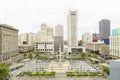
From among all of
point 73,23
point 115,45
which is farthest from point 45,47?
point 115,45

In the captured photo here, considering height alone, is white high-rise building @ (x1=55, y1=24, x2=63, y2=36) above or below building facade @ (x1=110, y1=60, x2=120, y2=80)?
above

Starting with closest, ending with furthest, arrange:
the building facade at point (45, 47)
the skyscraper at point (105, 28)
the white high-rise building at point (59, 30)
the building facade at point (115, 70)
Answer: the building facade at point (115, 70)
the building facade at point (45, 47)
the white high-rise building at point (59, 30)
the skyscraper at point (105, 28)

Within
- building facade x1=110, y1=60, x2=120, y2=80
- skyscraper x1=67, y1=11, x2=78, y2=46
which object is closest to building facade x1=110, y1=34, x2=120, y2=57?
skyscraper x1=67, y1=11, x2=78, y2=46

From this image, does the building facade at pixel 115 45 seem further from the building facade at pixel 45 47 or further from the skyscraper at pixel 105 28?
the skyscraper at pixel 105 28

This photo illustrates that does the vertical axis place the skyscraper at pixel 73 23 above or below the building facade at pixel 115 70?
above

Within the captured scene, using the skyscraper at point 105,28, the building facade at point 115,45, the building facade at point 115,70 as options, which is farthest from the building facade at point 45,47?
the building facade at point 115,70

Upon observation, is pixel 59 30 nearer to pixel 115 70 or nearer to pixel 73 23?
pixel 73 23

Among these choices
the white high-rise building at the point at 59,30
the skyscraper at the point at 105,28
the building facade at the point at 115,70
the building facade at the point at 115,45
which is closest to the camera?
the building facade at the point at 115,70

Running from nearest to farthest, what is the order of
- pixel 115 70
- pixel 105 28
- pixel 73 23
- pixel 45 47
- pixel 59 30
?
pixel 115 70 < pixel 73 23 < pixel 45 47 < pixel 59 30 < pixel 105 28

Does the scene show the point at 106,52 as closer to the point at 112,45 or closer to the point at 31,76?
the point at 112,45

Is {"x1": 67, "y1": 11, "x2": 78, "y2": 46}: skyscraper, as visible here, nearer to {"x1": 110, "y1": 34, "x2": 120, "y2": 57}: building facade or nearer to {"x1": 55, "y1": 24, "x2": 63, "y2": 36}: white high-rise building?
{"x1": 110, "y1": 34, "x2": 120, "y2": 57}: building facade

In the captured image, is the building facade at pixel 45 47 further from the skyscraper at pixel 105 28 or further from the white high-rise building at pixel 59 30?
the skyscraper at pixel 105 28

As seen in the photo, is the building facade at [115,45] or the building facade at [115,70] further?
the building facade at [115,45]

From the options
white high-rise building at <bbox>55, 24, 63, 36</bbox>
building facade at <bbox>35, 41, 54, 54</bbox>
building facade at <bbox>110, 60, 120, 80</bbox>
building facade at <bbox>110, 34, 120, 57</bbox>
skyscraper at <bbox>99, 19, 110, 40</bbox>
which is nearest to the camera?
building facade at <bbox>110, 60, 120, 80</bbox>
